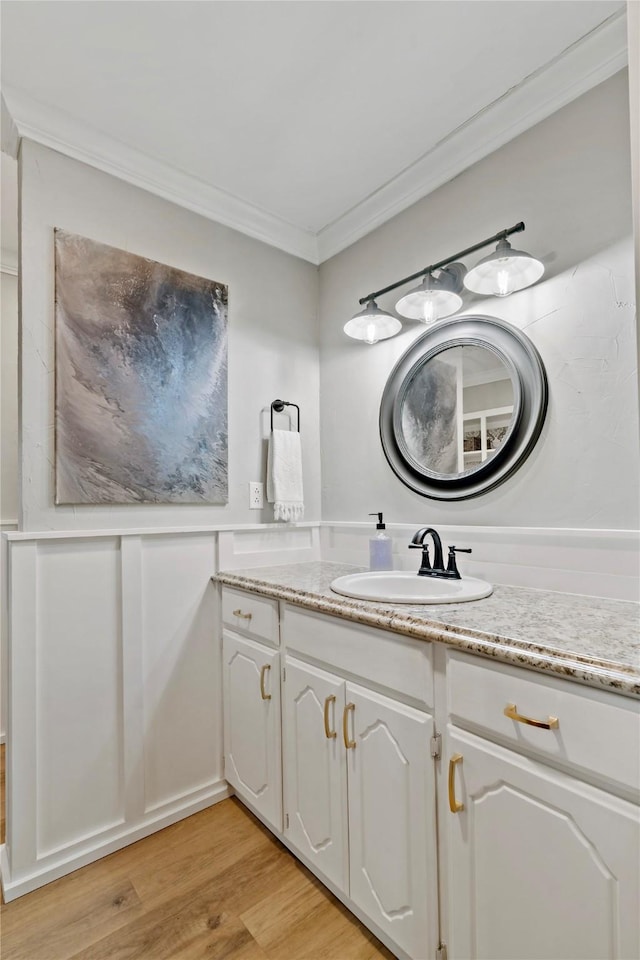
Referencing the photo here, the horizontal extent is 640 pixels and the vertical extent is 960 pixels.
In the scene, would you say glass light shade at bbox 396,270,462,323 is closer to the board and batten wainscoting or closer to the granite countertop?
the board and batten wainscoting

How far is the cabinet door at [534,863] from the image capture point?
0.76 meters

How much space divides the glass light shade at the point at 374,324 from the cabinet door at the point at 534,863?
1.47 meters

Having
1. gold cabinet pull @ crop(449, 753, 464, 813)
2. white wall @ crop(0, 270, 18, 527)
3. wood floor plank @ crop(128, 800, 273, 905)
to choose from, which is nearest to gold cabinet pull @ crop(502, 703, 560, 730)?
gold cabinet pull @ crop(449, 753, 464, 813)

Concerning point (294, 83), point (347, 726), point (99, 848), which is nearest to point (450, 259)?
point (294, 83)

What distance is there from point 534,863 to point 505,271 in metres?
1.51

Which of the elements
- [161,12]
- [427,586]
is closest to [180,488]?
[427,586]

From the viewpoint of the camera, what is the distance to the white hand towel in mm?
2080

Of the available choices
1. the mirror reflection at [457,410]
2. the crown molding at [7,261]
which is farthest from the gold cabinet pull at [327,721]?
the crown molding at [7,261]

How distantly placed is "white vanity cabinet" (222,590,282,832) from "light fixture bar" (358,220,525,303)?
1.31 m

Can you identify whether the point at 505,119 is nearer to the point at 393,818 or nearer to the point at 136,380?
the point at 136,380

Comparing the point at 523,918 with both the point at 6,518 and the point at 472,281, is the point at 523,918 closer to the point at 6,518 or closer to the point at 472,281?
the point at 472,281

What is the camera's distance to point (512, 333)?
1.55m

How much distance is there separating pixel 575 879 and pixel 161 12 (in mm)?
2181

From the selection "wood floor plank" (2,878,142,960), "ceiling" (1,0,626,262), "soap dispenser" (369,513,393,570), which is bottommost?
"wood floor plank" (2,878,142,960)
